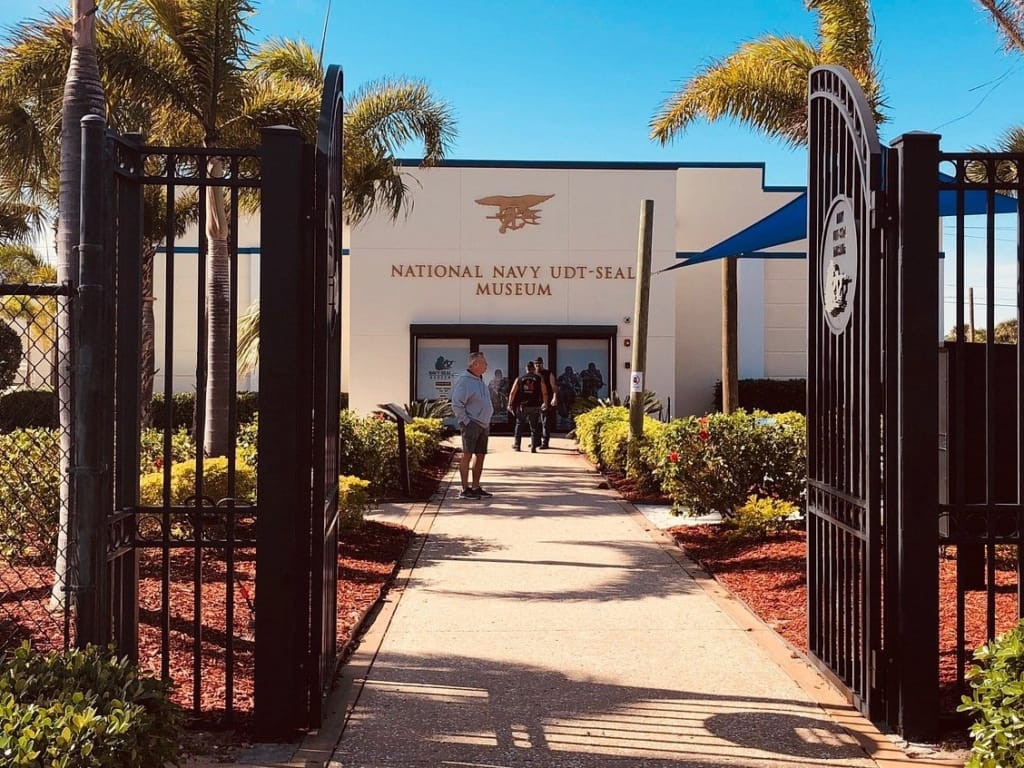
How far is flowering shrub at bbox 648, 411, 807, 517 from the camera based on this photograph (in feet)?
31.1

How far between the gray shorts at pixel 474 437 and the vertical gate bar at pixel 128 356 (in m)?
7.63

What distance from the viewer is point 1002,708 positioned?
121 inches

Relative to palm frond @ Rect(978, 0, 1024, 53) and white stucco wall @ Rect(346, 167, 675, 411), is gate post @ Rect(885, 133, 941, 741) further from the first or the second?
white stucco wall @ Rect(346, 167, 675, 411)

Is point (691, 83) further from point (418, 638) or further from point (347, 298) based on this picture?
point (347, 298)

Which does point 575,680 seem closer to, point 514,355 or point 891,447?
point 891,447

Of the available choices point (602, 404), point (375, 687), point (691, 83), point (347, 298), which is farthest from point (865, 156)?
point (347, 298)

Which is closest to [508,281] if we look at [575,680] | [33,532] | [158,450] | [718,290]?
[718,290]

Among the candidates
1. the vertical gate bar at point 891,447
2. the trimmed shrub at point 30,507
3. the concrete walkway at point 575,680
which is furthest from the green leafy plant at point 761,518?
the trimmed shrub at point 30,507

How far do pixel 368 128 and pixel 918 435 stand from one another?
44.2ft

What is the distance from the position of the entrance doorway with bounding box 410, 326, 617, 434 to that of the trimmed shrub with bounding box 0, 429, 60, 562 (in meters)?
18.5

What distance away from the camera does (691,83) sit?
15.8m

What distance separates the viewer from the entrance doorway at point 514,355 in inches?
1044

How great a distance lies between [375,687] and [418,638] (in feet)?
3.20

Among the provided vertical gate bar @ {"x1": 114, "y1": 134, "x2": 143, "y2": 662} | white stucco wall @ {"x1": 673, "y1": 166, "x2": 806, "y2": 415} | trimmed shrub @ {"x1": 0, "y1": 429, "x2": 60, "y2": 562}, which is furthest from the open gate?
white stucco wall @ {"x1": 673, "y1": 166, "x2": 806, "y2": 415}
